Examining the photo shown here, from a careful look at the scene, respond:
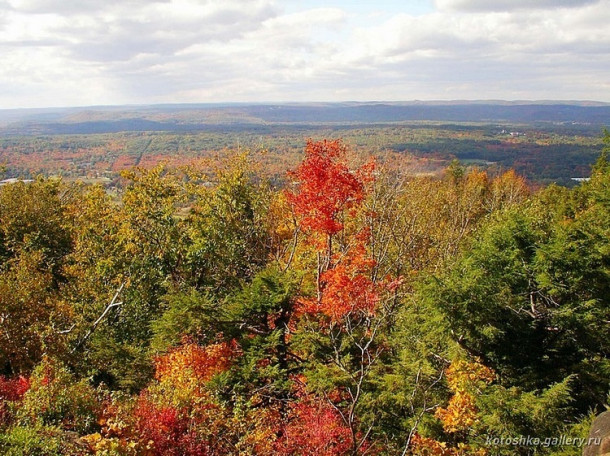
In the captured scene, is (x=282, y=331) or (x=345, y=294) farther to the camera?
(x=345, y=294)

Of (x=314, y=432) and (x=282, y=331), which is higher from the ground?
(x=282, y=331)

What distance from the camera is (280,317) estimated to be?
826 inches

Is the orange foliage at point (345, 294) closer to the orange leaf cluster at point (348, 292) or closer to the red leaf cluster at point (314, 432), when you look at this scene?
the orange leaf cluster at point (348, 292)

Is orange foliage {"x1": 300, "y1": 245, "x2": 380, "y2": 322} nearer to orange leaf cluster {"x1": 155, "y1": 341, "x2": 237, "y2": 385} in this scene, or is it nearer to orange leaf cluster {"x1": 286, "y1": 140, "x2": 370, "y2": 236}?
orange leaf cluster {"x1": 286, "y1": 140, "x2": 370, "y2": 236}

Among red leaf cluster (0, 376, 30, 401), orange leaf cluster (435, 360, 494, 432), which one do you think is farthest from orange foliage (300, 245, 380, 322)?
red leaf cluster (0, 376, 30, 401)

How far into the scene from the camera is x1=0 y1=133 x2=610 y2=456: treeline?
42.2 feet

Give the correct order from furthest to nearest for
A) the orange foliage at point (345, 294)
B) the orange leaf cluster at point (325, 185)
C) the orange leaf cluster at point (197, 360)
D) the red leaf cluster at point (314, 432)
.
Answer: the orange leaf cluster at point (325, 185), the orange foliage at point (345, 294), the orange leaf cluster at point (197, 360), the red leaf cluster at point (314, 432)

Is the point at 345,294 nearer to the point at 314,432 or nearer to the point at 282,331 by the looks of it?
the point at 282,331

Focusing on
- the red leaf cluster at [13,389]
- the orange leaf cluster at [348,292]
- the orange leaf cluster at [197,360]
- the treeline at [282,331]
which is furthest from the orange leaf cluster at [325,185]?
the red leaf cluster at [13,389]

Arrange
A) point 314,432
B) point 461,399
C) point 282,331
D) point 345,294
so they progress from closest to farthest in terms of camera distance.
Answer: point 314,432
point 461,399
point 282,331
point 345,294

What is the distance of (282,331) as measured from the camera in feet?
65.5

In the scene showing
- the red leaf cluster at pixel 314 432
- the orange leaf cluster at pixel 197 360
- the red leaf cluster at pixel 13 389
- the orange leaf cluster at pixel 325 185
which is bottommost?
the red leaf cluster at pixel 314 432

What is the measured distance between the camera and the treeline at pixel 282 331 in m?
12.9

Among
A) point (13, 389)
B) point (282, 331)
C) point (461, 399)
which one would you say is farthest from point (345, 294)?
point (13, 389)
